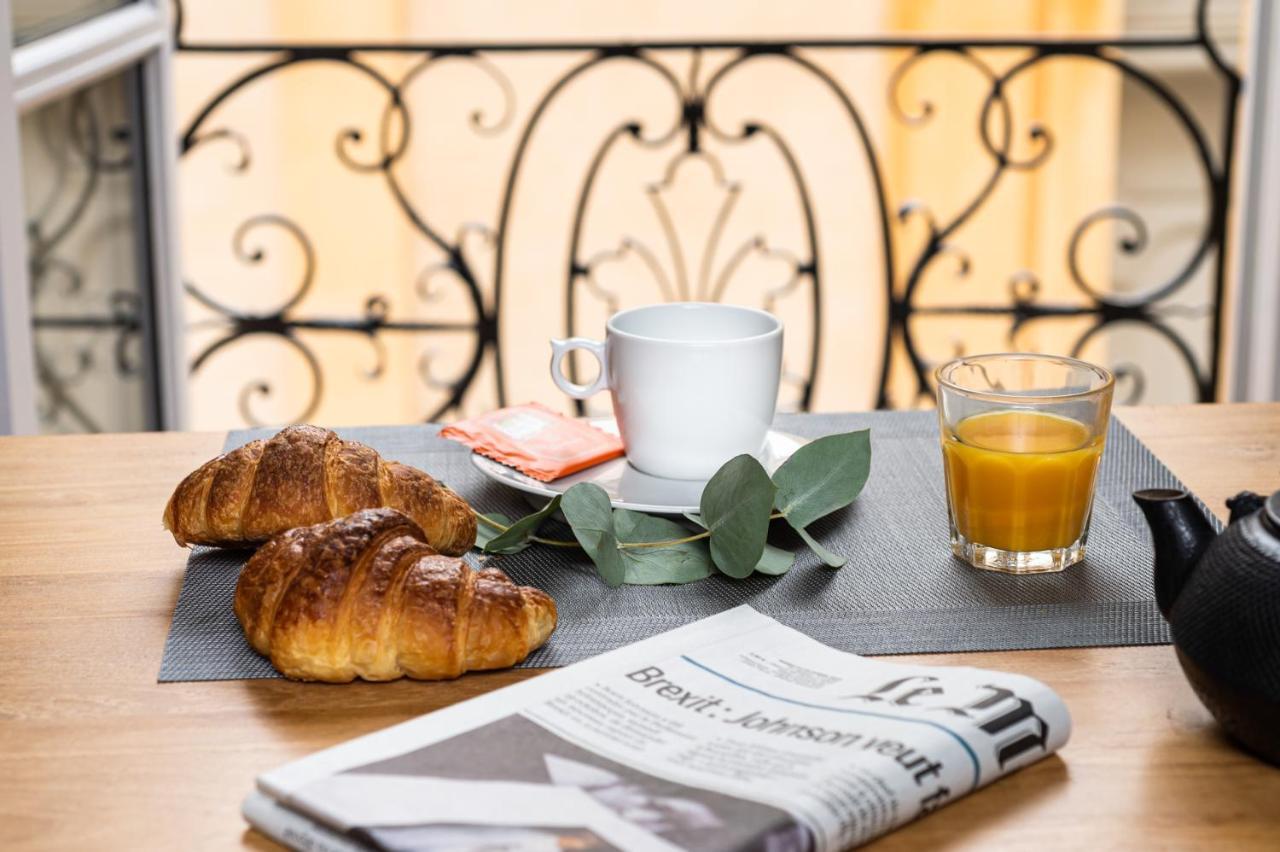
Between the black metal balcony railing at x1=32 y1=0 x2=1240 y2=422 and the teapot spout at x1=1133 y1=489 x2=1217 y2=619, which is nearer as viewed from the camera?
the teapot spout at x1=1133 y1=489 x2=1217 y2=619

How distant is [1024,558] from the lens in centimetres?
82

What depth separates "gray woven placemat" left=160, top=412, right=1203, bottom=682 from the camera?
28.5 inches

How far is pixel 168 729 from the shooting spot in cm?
65

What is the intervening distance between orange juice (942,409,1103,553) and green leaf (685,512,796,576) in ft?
0.36

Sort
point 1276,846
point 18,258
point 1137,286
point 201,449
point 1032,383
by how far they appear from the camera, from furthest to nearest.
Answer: point 1137,286 < point 18,258 < point 201,449 < point 1032,383 < point 1276,846

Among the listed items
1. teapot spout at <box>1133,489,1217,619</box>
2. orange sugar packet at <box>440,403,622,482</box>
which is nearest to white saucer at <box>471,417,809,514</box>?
orange sugar packet at <box>440,403,622,482</box>

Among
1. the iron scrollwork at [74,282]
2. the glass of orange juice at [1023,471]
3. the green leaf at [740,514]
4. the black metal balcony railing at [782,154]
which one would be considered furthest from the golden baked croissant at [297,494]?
the black metal balcony railing at [782,154]

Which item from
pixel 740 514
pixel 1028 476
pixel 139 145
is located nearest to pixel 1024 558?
pixel 1028 476

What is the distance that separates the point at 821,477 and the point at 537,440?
22 centimetres

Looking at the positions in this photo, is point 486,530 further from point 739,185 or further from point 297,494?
point 739,185

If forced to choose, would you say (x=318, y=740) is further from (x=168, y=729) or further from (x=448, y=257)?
(x=448, y=257)

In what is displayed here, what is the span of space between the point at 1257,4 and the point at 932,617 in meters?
1.86

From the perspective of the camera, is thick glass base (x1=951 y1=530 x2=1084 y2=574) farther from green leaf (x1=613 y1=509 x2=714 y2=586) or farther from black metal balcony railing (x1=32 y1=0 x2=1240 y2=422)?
black metal balcony railing (x1=32 y1=0 x2=1240 y2=422)

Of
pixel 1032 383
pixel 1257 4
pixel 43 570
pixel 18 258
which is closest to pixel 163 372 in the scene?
pixel 18 258
